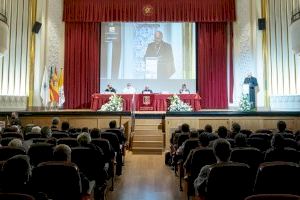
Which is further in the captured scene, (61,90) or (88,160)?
(61,90)

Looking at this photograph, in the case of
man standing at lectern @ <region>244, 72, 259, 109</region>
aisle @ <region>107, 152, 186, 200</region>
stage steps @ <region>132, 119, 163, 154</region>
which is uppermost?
man standing at lectern @ <region>244, 72, 259, 109</region>

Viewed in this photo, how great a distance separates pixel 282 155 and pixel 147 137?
716cm

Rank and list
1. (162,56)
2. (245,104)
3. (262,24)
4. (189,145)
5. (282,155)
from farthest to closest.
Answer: (162,56) < (262,24) < (245,104) < (189,145) < (282,155)

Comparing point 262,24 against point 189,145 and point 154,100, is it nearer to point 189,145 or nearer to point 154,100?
point 154,100

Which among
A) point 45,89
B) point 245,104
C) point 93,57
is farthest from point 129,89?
point 245,104

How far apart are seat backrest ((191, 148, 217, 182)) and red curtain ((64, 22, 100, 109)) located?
529 inches

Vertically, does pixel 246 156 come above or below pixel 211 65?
below

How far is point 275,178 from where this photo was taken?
3.16m

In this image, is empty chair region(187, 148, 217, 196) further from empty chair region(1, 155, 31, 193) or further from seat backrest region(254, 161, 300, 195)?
empty chair region(1, 155, 31, 193)

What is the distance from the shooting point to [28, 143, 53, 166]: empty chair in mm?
4645

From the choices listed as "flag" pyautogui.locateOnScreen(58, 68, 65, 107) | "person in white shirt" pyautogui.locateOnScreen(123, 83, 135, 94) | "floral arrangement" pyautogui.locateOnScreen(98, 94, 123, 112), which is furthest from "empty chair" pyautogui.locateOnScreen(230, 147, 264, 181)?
"flag" pyautogui.locateOnScreen(58, 68, 65, 107)

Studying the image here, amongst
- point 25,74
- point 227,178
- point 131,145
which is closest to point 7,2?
point 25,74

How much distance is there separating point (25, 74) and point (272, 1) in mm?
10409

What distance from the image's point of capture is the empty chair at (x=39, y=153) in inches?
183
